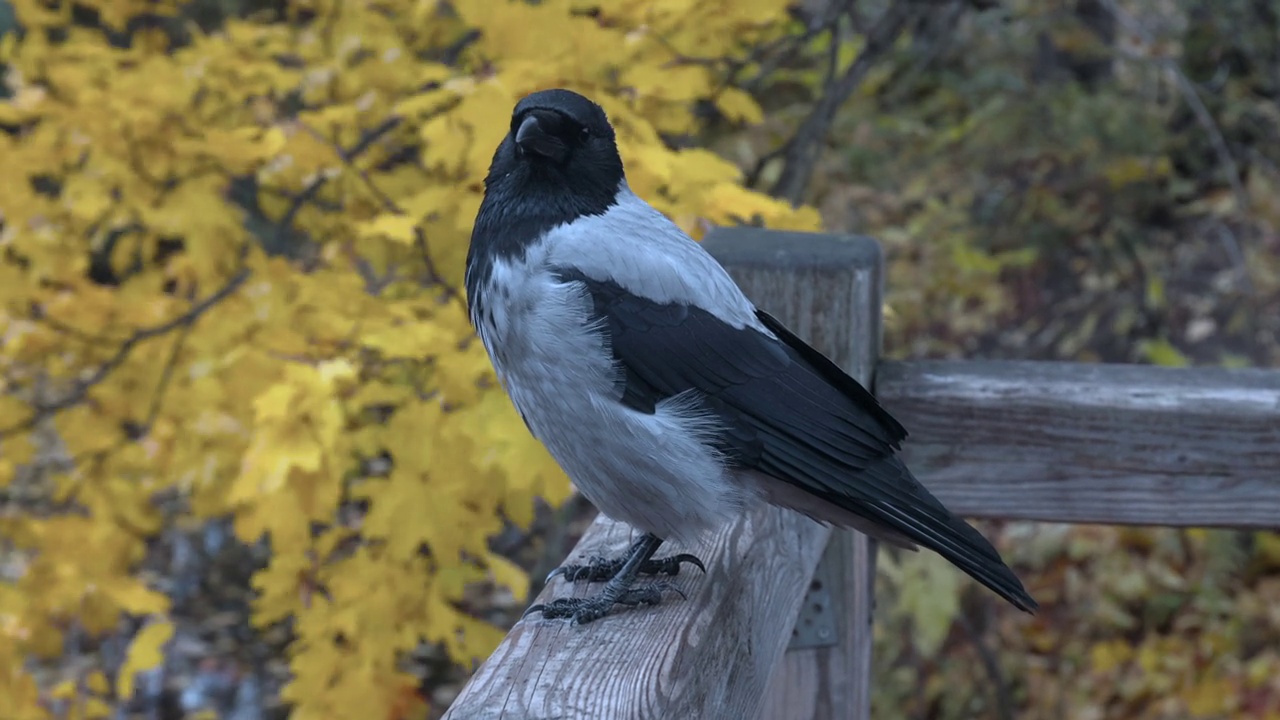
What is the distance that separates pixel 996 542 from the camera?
6344 millimetres

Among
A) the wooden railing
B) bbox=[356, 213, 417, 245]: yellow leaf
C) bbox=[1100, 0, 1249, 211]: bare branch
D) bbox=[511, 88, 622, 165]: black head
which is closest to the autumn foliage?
bbox=[356, 213, 417, 245]: yellow leaf

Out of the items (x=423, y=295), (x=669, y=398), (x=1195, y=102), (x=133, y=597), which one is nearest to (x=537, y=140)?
(x=669, y=398)

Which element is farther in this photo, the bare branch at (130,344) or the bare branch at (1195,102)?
the bare branch at (1195,102)

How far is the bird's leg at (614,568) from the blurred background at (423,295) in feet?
1.72

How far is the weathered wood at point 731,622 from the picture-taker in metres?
1.34

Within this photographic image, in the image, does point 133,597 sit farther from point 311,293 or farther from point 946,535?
point 946,535

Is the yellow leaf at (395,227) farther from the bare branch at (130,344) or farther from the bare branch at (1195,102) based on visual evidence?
the bare branch at (1195,102)

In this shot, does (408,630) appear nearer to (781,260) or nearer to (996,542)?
(781,260)

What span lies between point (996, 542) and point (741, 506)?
4.71 meters

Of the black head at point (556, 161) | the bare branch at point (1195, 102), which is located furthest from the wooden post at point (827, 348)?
the bare branch at point (1195, 102)

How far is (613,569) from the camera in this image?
1940 millimetres

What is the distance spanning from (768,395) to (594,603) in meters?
0.44

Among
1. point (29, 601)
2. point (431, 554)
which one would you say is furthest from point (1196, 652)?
point (29, 601)

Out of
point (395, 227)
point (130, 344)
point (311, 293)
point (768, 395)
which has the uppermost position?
point (395, 227)
